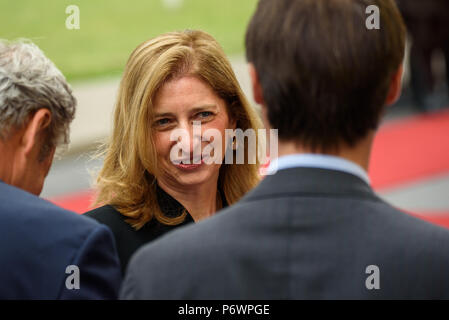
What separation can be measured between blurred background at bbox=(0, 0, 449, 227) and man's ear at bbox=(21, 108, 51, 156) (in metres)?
0.52

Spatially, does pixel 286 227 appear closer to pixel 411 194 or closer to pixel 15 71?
pixel 15 71

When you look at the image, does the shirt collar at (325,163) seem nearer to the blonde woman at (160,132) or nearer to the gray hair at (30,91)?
the gray hair at (30,91)

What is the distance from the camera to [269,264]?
3.97 ft

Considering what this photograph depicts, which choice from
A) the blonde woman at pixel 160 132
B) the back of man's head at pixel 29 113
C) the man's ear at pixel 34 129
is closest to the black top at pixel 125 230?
the blonde woman at pixel 160 132

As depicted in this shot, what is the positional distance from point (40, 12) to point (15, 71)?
14828 mm

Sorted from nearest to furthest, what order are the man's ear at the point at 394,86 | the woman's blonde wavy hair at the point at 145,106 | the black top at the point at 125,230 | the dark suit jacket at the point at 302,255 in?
the dark suit jacket at the point at 302,255 → the man's ear at the point at 394,86 → the black top at the point at 125,230 → the woman's blonde wavy hair at the point at 145,106

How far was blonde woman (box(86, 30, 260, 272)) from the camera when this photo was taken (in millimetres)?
2295

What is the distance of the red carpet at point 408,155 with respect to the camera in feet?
24.3

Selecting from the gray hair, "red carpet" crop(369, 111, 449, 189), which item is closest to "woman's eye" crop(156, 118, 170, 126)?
the gray hair

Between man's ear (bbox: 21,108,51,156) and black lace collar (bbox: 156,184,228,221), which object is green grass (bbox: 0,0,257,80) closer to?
black lace collar (bbox: 156,184,228,221)

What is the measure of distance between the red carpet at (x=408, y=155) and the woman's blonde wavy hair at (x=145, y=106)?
161 inches

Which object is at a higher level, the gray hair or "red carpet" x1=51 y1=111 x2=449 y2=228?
"red carpet" x1=51 y1=111 x2=449 y2=228

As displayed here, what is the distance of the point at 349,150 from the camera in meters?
1.30

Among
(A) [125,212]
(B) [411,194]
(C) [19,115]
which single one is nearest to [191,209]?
(A) [125,212]
